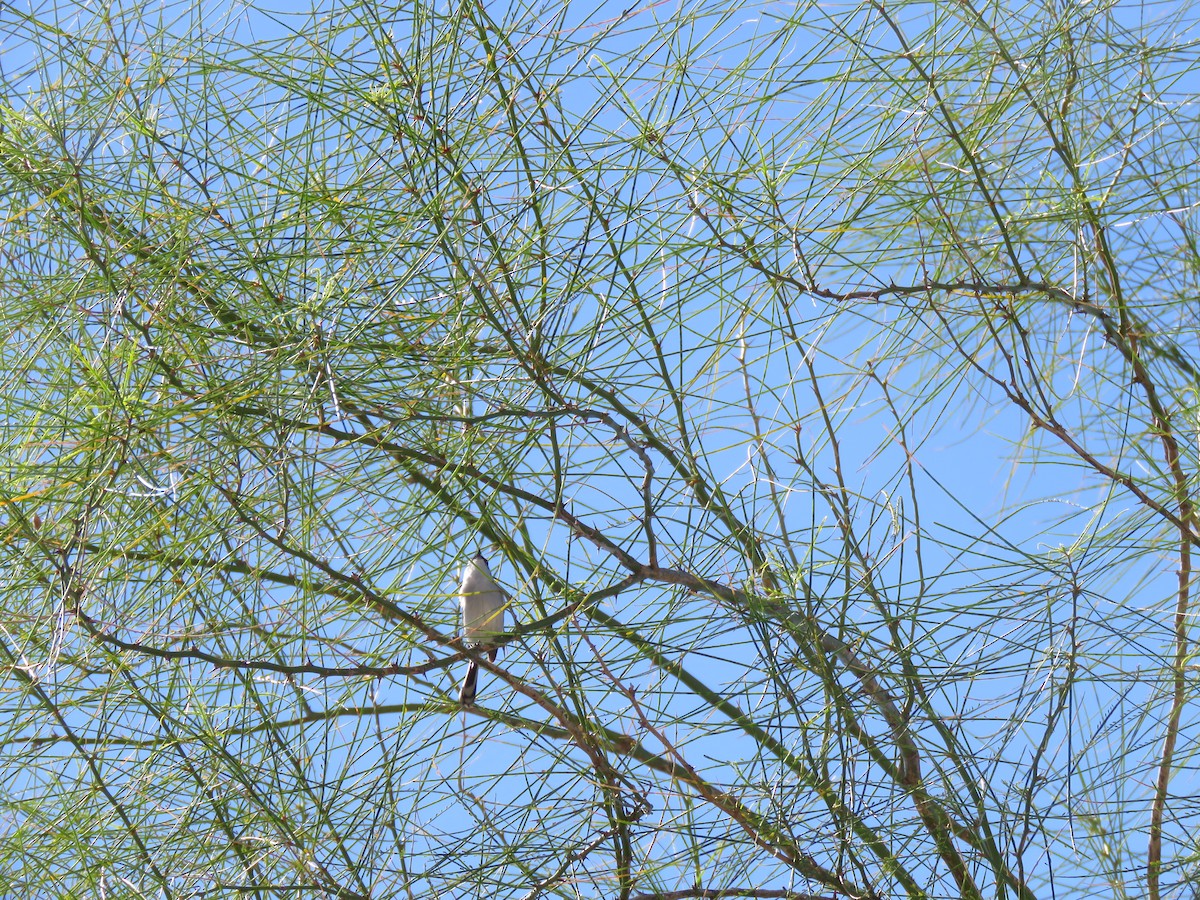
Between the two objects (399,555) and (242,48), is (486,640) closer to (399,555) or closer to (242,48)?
(399,555)

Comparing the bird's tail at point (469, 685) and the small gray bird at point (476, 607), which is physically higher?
the small gray bird at point (476, 607)

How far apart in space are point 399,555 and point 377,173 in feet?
1.17

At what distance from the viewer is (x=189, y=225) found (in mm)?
1203

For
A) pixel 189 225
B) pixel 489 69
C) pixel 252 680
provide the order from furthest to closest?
pixel 189 225 → pixel 252 680 → pixel 489 69

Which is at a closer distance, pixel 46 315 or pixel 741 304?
pixel 741 304

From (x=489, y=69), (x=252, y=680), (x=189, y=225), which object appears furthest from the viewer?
(x=189, y=225)

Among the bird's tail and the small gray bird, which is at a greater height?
the small gray bird

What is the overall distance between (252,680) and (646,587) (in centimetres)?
35

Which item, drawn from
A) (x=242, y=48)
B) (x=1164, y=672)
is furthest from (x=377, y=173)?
(x=1164, y=672)

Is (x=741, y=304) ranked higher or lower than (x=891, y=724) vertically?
higher

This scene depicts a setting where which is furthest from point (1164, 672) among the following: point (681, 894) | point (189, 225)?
point (189, 225)

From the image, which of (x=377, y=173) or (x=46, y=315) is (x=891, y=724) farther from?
(x=46, y=315)

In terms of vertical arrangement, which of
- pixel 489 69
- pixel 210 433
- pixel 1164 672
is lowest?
pixel 1164 672

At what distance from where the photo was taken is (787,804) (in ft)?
3.39
